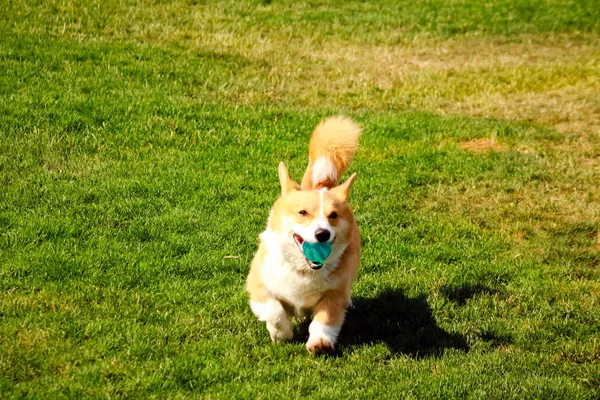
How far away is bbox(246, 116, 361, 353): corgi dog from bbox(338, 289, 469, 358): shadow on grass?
445mm

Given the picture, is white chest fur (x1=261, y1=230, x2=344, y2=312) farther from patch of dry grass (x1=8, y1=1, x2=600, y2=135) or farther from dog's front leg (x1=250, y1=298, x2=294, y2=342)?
patch of dry grass (x1=8, y1=1, x2=600, y2=135)

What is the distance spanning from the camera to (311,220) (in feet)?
17.1

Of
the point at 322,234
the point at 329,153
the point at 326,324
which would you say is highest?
the point at 329,153

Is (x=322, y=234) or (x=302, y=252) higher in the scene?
(x=322, y=234)

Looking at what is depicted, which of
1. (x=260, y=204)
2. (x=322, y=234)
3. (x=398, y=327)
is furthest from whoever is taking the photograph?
(x=260, y=204)

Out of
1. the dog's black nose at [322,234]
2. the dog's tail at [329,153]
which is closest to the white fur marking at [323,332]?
the dog's black nose at [322,234]

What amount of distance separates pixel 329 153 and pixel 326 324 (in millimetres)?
1505

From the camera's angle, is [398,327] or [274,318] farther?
[398,327]

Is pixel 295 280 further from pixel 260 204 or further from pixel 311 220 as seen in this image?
pixel 260 204

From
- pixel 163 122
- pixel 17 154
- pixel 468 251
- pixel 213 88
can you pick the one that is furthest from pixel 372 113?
pixel 17 154

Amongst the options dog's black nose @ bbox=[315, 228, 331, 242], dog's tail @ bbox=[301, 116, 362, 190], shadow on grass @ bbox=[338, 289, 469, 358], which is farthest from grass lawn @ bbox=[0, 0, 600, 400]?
dog's tail @ bbox=[301, 116, 362, 190]

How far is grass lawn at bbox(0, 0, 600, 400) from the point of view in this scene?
5320 millimetres

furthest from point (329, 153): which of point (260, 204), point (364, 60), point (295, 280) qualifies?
point (364, 60)

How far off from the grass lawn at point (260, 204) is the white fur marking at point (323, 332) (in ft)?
0.62
